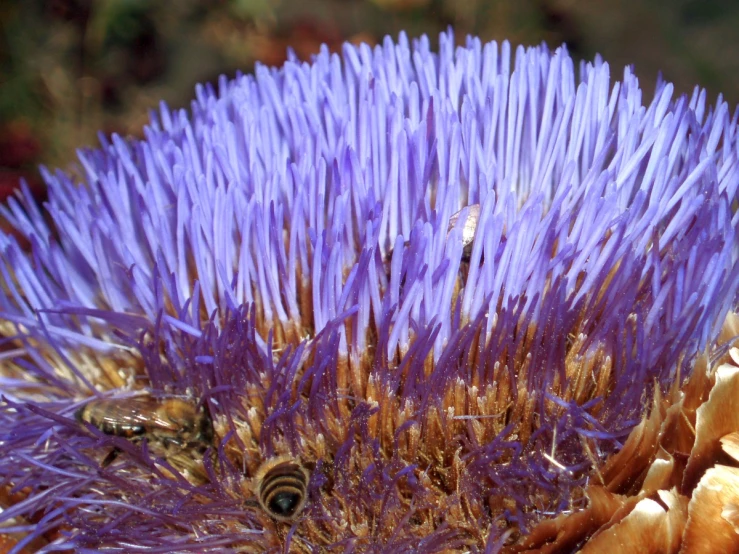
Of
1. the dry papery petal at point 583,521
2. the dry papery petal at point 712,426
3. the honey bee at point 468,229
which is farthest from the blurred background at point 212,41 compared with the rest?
the dry papery petal at point 712,426

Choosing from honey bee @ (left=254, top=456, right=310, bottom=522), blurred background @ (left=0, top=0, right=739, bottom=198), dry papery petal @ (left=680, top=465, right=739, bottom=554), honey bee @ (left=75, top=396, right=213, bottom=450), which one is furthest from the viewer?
blurred background @ (left=0, top=0, right=739, bottom=198)

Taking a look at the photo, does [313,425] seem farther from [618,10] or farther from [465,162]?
[618,10]

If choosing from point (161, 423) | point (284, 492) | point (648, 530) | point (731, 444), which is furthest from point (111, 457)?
point (731, 444)

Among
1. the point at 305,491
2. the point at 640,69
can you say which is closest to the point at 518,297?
the point at 305,491

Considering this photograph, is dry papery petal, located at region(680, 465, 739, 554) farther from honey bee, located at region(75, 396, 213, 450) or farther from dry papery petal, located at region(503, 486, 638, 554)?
honey bee, located at region(75, 396, 213, 450)

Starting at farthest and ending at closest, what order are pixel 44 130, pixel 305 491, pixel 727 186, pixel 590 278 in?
pixel 44 130
pixel 727 186
pixel 590 278
pixel 305 491

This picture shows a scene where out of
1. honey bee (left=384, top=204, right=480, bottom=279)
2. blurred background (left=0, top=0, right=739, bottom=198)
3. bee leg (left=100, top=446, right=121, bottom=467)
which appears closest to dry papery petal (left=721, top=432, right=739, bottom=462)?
honey bee (left=384, top=204, right=480, bottom=279)
